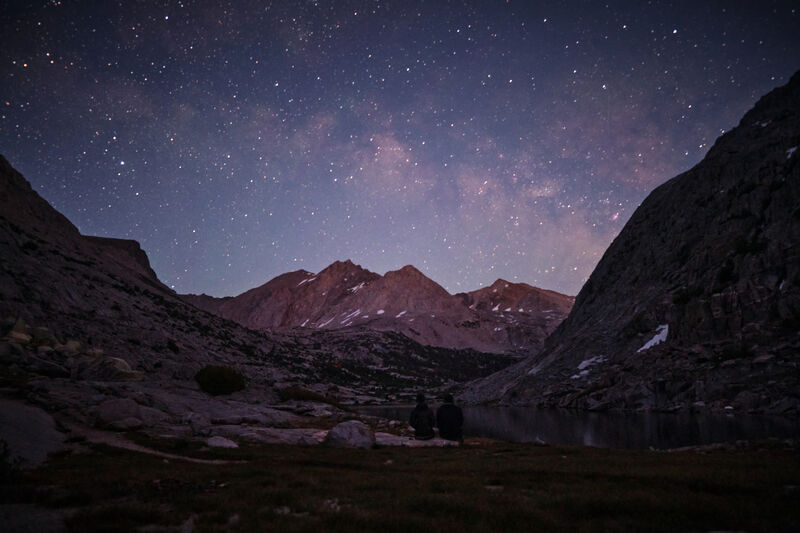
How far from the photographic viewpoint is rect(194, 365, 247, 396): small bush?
52.4 meters

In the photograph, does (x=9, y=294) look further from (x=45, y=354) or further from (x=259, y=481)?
(x=259, y=481)

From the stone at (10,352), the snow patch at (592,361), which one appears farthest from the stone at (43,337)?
the snow patch at (592,361)

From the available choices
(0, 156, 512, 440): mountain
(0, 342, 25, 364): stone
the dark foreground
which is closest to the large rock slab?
the dark foreground

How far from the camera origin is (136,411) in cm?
2614

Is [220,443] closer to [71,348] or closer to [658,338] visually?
[71,348]

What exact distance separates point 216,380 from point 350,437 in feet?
120

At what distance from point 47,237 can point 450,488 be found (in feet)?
377

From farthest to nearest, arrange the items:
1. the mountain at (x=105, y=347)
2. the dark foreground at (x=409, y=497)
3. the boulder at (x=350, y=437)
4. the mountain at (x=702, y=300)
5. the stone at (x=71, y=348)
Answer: the mountain at (x=702, y=300)
the stone at (x=71, y=348)
the mountain at (x=105, y=347)
the boulder at (x=350, y=437)
the dark foreground at (x=409, y=497)

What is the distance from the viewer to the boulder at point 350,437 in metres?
23.5

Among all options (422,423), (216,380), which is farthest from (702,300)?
(216,380)

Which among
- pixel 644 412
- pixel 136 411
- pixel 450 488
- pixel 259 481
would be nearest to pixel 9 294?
pixel 136 411

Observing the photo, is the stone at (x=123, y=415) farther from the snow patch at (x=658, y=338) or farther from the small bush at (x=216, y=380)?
the snow patch at (x=658, y=338)

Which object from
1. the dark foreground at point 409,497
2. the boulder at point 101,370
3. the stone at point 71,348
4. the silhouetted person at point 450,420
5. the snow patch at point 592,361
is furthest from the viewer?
the snow patch at point 592,361

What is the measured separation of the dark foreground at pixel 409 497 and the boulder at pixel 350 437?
27.2ft
